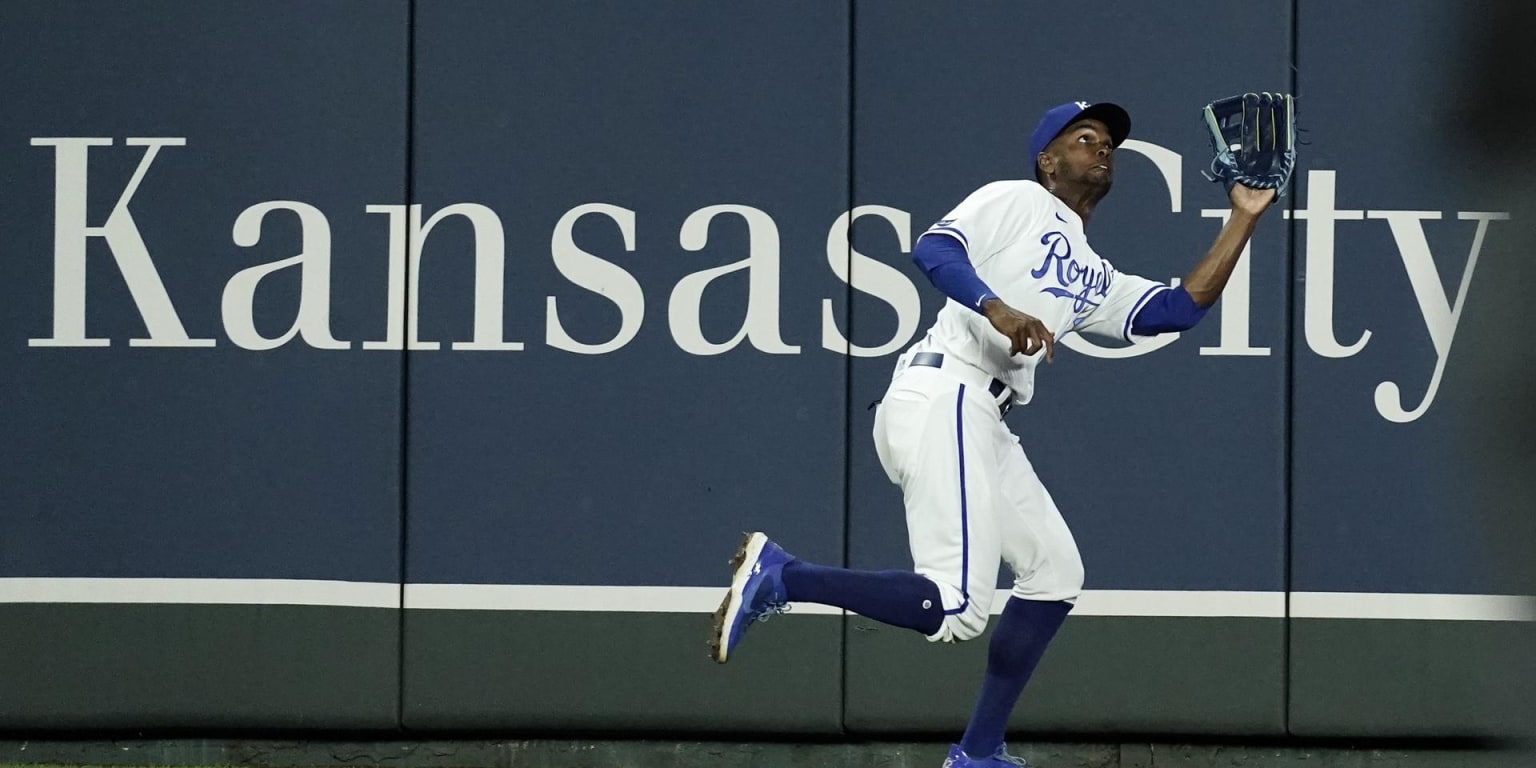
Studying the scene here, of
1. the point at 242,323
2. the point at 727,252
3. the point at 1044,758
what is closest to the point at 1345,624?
the point at 1044,758

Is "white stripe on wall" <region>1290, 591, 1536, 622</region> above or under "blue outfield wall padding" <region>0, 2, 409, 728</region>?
under

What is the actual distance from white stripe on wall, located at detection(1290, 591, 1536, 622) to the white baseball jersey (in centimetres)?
131

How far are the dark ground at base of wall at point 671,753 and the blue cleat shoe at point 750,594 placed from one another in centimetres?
117

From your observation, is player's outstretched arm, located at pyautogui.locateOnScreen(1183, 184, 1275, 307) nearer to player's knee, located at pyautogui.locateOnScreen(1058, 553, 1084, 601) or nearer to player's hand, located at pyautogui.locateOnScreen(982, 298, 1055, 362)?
player's hand, located at pyautogui.locateOnScreen(982, 298, 1055, 362)

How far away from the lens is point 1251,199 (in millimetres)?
3535

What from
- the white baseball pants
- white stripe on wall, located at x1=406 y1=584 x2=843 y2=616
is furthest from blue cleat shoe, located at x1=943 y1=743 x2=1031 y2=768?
white stripe on wall, located at x1=406 y1=584 x2=843 y2=616

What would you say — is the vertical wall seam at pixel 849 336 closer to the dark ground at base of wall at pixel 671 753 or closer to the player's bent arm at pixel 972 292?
the dark ground at base of wall at pixel 671 753

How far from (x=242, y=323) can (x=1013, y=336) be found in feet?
7.88

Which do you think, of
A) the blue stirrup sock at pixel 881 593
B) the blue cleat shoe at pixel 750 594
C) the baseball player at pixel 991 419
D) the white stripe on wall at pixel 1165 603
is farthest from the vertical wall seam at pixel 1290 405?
the blue cleat shoe at pixel 750 594

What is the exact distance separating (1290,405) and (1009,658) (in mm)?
1347

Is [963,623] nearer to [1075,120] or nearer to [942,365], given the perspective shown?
[942,365]

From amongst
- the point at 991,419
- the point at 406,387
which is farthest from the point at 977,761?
the point at 406,387

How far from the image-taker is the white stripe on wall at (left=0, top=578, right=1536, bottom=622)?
14.8 ft

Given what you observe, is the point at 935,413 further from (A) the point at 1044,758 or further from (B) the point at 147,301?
(B) the point at 147,301
